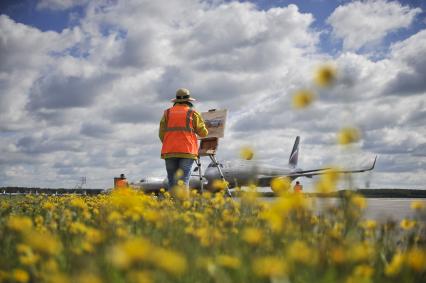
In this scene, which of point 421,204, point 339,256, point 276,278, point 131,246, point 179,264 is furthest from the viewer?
point 421,204

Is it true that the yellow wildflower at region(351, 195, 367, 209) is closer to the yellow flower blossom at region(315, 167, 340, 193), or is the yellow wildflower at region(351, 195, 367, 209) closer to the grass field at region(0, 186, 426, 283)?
the grass field at region(0, 186, 426, 283)

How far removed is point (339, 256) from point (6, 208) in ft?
20.3

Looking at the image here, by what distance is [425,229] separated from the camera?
10.9 ft

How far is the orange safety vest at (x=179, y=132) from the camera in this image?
815 centimetres

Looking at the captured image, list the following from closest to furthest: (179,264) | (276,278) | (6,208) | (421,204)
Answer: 1. (179,264)
2. (276,278)
3. (421,204)
4. (6,208)

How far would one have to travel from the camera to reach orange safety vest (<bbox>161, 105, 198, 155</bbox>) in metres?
8.15

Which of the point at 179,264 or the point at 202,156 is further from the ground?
the point at 202,156

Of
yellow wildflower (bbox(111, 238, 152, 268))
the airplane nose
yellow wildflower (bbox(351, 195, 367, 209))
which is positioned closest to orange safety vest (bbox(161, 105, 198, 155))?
yellow wildflower (bbox(351, 195, 367, 209))

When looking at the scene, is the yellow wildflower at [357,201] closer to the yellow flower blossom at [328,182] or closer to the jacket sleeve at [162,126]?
the yellow flower blossom at [328,182]

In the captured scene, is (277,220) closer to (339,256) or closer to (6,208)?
(339,256)

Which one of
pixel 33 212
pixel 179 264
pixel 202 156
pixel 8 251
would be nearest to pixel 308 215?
pixel 179 264

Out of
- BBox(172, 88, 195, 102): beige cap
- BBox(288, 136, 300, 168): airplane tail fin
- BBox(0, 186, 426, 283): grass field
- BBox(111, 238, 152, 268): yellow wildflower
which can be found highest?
BBox(288, 136, 300, 168): airplane tail fin

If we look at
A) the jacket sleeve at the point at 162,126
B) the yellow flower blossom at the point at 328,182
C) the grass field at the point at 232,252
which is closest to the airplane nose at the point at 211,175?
the jacket sleeve at the point at 162,126

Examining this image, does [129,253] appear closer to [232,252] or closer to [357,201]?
[232,252]
